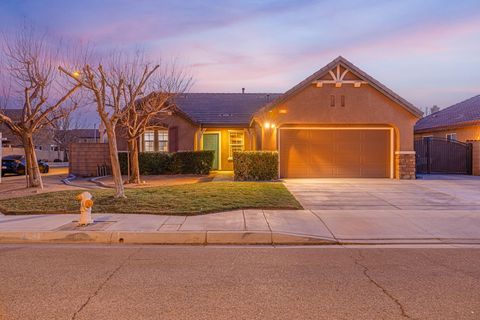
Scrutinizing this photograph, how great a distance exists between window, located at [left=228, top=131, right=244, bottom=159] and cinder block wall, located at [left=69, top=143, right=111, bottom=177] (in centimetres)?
730

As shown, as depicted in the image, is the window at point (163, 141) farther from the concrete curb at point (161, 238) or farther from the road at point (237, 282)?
the road at point (237, 282)

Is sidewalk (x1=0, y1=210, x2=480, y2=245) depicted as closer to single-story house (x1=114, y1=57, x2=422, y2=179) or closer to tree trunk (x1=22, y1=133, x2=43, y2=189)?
tree trunk (x1=22, y1=133, x2=43, y2=189)

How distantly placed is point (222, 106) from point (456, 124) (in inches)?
574

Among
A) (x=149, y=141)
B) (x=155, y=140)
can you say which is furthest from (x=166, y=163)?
(x=149, y=141)

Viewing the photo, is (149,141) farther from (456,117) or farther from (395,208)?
(456,117)

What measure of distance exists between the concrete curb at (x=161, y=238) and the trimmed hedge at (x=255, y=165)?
9271 millimetres

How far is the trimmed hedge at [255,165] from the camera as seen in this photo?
672 inches

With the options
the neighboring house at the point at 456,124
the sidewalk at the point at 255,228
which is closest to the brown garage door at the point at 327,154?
the neighboring house at the point at 456,124

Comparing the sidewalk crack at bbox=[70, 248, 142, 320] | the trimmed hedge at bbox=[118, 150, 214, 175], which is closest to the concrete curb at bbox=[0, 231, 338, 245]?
the sidewalk crack at bbox=[70, 248, 142, 320]

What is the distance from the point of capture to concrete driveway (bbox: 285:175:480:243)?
27.2ft

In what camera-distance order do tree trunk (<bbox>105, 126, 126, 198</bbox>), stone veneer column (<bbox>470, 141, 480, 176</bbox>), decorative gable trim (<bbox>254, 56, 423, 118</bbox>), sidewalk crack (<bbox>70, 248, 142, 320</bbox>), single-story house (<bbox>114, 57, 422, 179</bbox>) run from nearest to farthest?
sidewalk crack (<bbox>70, 248, 142, 320</bbox>) → tree trunk (<bbox>105, 126, 126, 198</bbox>) → decorative gable trim (<bbox>254, 56, 423, 118</bbox>) → single-story house (<bbox>114, 57, 422, 179</bbox>) → stone veneer column (<bbox>470, 141, 480, 176</bbox>)

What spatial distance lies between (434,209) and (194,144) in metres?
14.8

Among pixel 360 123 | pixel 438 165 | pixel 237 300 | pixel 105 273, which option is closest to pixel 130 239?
pixel 105 273

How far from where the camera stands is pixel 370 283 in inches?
207
